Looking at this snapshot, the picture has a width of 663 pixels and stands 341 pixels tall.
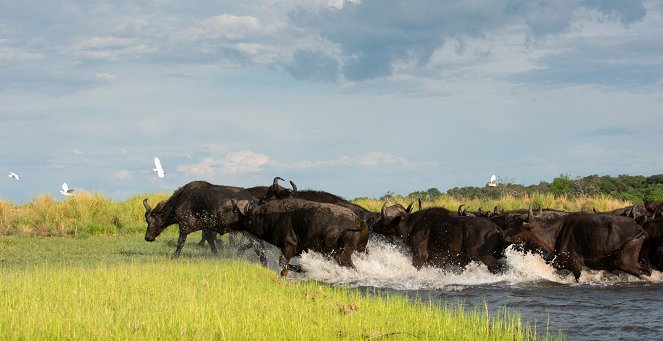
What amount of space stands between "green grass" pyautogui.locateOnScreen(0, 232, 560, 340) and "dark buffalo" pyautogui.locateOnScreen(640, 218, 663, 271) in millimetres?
4561

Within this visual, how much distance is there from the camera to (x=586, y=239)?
45.7 feet

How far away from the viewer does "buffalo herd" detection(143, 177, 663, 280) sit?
13.8 meters

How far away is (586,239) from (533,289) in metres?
1.58

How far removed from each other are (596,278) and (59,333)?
399 inches

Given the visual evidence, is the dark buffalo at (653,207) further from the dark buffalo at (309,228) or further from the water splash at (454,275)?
the dark buffalo at (309,228)

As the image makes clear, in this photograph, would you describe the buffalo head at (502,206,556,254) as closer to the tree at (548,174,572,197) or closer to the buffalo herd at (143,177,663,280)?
the buffalo herd at (143,177,663,280)

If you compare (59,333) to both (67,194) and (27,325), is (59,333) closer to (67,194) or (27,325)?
(27,325)

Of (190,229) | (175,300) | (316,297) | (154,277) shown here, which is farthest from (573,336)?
(190,229)

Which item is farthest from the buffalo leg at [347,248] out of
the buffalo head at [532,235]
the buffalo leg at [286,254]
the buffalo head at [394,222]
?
the buffalo head at [532,235]

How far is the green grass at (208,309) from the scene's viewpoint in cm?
805

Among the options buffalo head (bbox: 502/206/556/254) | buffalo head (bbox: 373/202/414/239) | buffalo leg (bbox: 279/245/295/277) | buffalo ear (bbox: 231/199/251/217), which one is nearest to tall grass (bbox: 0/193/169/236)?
buffalo ear (bbox: 231/199/251/217)

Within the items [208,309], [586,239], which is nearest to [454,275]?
[586,239]

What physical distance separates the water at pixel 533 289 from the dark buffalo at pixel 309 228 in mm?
253

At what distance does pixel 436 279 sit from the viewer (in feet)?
47.8
